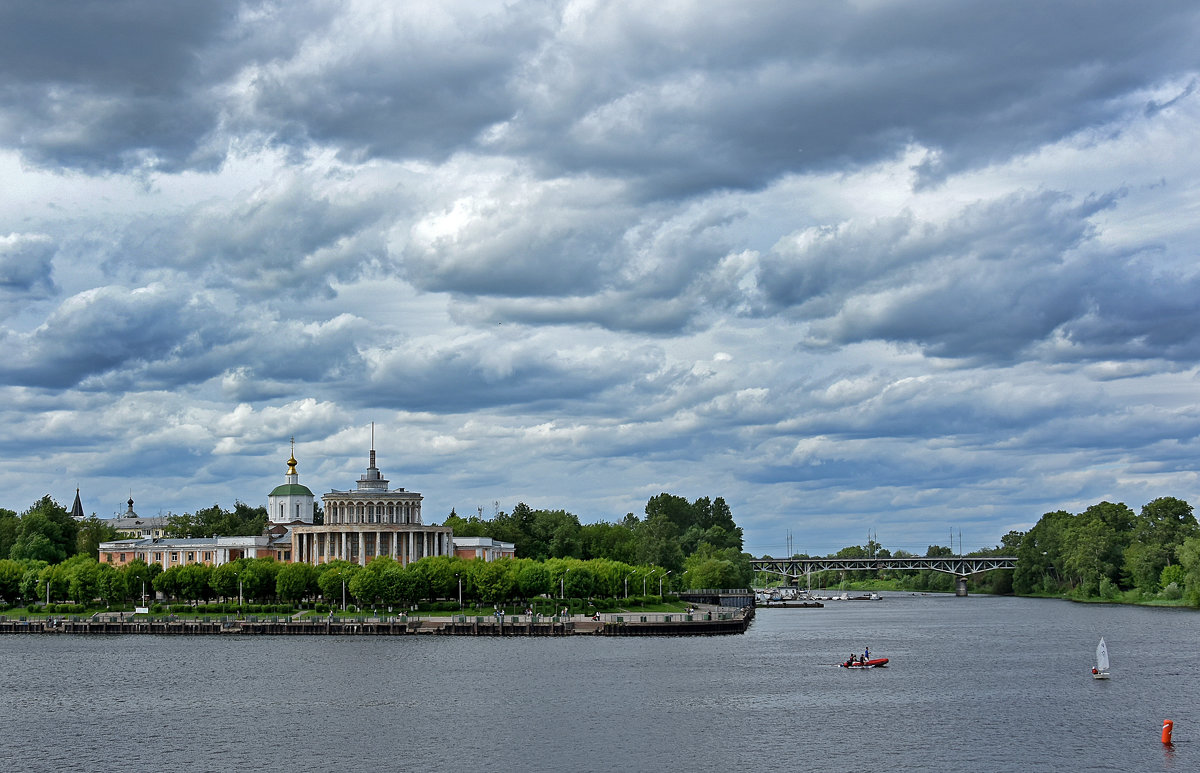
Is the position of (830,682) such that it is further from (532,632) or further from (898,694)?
(532,632)

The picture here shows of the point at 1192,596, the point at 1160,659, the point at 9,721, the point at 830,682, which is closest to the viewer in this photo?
the point at 9,721

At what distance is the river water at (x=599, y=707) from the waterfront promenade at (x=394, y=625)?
30.3ft

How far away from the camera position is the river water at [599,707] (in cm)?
7000

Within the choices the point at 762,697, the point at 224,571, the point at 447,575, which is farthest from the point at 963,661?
the point at 224,571

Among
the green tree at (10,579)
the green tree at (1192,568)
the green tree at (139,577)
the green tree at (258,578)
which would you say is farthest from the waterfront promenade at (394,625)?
the green tree at (1192,568)

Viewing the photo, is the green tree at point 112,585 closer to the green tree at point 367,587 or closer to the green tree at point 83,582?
the green tree at point 83,582

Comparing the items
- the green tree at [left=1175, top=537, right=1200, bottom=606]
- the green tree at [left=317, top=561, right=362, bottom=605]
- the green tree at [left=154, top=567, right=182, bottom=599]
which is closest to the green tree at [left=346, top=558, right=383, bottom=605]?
the green tree at [left=317, top=561, right=362, bottom=605]

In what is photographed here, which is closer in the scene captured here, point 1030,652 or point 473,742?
point 473,742

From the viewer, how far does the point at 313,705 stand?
9119 centimetres

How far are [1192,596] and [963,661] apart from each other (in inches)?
3410

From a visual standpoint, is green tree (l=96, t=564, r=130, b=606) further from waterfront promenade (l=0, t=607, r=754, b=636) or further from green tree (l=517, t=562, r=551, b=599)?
green tree (l=517, t=562, r=551, b=599)

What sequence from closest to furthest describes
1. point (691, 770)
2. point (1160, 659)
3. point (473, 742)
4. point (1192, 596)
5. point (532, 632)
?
point (691, 770)
point (473, 742)
point (1160, 659)
point (532, 632)
point (1192, 596)

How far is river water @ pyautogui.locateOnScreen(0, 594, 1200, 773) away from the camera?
70.0 m

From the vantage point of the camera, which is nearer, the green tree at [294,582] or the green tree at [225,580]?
the green tree at [294,582]
